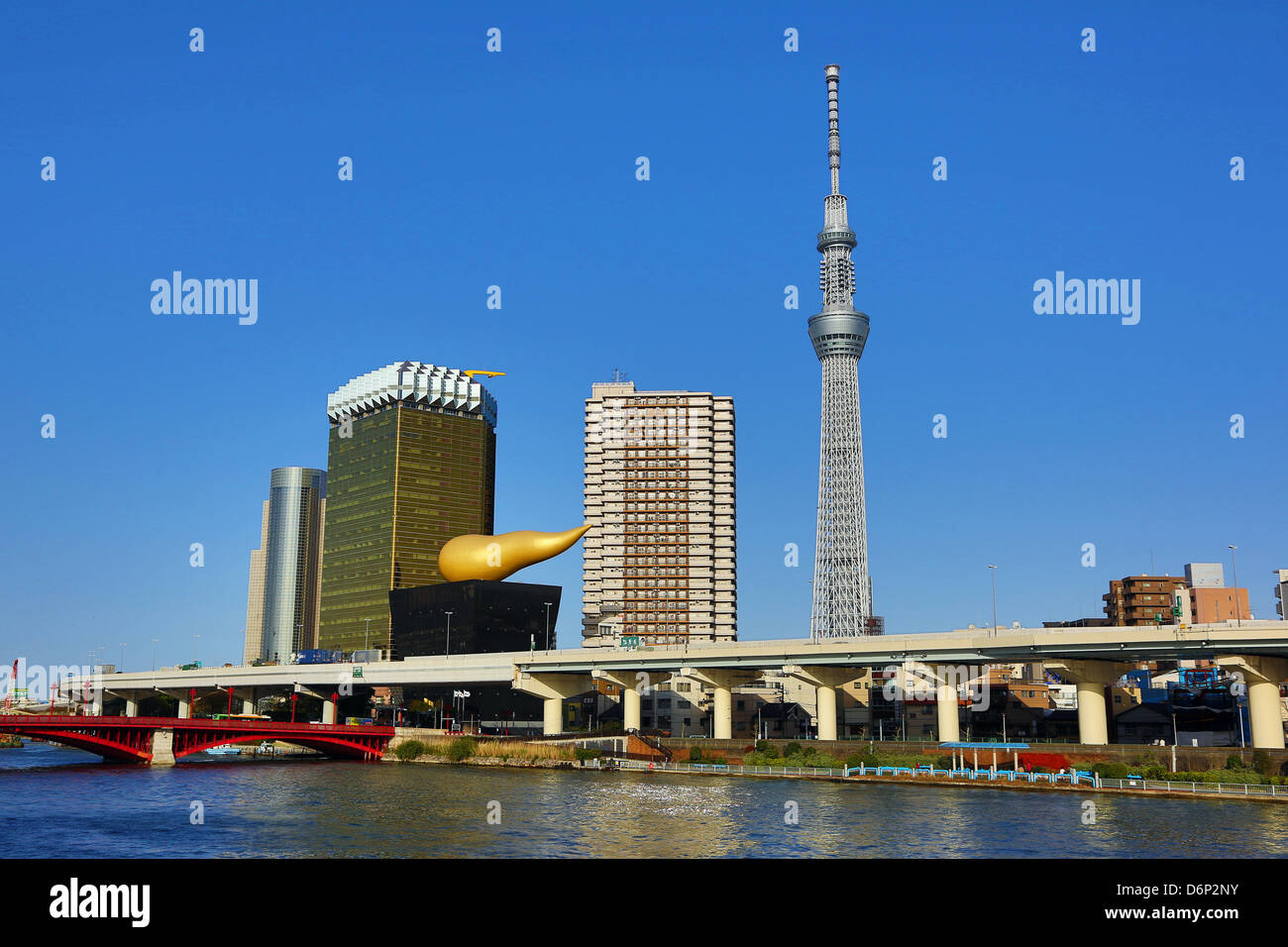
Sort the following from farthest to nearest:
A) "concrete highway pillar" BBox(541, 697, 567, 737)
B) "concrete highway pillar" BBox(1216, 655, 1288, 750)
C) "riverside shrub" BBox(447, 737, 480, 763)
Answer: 1. "concrete highway pillar" BBox(541, 697, 567, 737)
2. "riverside shrub" BBox(447, 737, 480, 763)
3. "concrete highway pillar" BBox(1216, 655, 1288, 750)

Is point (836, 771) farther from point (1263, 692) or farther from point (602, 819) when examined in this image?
point (602, 819)

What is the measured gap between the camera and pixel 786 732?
14312cm

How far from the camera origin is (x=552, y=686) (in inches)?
5162

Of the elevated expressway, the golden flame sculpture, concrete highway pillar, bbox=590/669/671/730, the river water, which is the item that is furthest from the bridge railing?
the golden flame sculpture

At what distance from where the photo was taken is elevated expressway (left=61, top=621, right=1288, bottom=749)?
8606 cm

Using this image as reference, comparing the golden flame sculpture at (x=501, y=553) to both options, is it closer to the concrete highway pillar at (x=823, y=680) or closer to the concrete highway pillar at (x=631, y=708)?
the concrete highway pillar at (x=631, y=708)

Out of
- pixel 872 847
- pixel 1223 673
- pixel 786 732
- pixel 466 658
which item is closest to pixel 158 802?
pixel 872 847

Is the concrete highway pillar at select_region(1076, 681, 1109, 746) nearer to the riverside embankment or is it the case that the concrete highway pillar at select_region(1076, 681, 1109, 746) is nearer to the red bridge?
the riverside embankment

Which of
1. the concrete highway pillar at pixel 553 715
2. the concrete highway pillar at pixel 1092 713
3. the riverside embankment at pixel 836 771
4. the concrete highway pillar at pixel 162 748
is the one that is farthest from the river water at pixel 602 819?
the concrete highway pillar at pixel 553 715

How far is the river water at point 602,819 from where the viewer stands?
165 ft

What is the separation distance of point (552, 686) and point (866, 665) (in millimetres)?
41460

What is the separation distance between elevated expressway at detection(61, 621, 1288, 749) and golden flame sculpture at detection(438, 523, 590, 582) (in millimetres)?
22069
